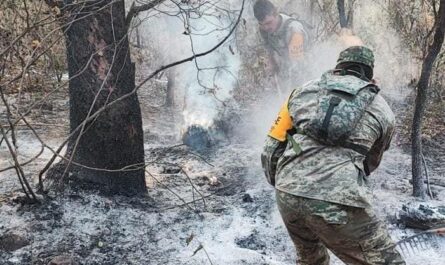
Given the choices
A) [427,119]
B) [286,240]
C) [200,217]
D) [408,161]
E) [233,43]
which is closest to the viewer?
[286,240]

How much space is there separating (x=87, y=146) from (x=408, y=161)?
378 cm

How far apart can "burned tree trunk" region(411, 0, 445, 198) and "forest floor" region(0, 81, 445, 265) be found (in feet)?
0.62

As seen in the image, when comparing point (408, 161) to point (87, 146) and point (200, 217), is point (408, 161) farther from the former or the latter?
point (87, 146)

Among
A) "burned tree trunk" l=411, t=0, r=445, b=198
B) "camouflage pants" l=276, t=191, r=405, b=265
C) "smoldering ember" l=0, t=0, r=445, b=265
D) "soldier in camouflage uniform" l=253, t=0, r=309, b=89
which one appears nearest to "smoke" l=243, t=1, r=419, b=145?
"smoldering ember" l=0, t=0, r=445, b=265

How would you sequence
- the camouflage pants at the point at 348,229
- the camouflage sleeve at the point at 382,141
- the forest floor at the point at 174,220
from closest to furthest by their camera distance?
the camouflage pants at the point at 348,229, the camouflage sleeve at the point at 382,141, the forest floor at the point at 174,220

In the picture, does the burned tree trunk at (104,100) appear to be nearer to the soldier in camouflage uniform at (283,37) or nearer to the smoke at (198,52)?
the smoke at (198,52)

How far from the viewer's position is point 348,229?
8.42 feet

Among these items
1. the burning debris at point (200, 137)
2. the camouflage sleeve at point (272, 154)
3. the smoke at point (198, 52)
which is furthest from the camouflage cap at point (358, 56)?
the burning debris at point (200, 137)

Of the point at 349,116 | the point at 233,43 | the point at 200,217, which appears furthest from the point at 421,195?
the point at 233,43

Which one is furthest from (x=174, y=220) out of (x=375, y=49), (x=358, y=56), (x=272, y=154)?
(x=375, y=49)

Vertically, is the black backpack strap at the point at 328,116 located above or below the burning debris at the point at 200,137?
above

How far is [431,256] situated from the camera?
3.67m

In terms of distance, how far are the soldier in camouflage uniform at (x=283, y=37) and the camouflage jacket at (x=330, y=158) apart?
13.3 ft

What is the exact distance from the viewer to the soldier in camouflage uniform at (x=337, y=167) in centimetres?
255
